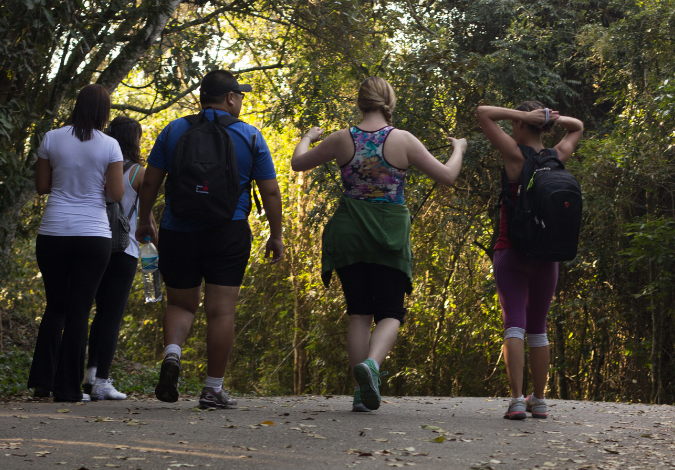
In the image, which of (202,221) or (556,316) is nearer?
(202,221)

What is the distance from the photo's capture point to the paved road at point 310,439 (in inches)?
121

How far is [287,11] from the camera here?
11539 millimetres

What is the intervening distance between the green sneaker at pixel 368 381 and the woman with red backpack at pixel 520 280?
2.95 feet

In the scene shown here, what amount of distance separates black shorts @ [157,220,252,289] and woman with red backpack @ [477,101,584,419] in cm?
167

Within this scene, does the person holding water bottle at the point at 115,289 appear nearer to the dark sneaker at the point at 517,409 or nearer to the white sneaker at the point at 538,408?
the dark sneaker at the point at 517,409

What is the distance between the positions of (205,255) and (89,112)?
142cm

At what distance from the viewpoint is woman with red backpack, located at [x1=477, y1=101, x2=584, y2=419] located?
458 cm

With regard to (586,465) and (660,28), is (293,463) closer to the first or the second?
(586,465)

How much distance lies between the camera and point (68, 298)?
4984mm

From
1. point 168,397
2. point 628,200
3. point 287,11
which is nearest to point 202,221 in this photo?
point 168,397

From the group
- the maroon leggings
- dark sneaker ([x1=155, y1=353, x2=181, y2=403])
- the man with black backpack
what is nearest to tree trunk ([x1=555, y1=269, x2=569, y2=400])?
the maroon leggings

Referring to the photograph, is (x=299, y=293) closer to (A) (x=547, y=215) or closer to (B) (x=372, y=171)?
(B) (x=372, y=171)

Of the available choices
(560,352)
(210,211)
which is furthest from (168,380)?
(560,352)

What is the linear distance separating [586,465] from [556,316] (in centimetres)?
973
